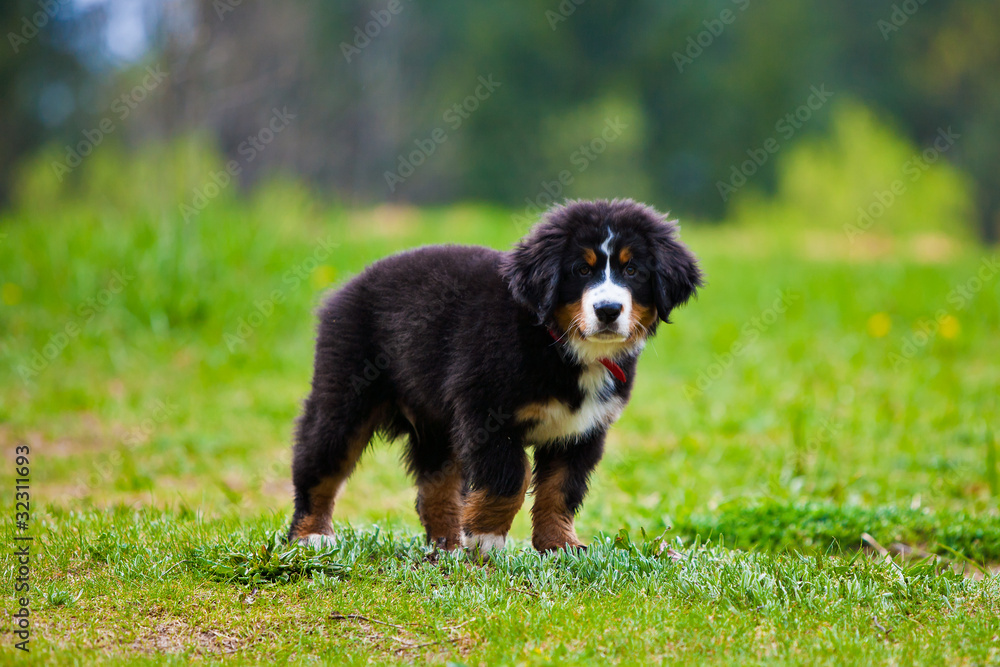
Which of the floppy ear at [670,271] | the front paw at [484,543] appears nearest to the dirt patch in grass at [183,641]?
the front paw at [484,543]

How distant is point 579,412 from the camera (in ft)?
13.4

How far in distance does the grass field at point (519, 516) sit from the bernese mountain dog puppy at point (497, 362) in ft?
0.95

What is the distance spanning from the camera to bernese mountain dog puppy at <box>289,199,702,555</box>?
13.1ft

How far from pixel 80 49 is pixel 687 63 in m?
17.4

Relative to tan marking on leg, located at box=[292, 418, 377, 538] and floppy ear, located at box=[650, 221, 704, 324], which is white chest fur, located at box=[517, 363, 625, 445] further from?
tan marking on leg, located at box=[292, 418, 377, 538]

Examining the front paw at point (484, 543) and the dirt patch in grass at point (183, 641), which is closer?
the dirt patch in grass at point (183, 641)

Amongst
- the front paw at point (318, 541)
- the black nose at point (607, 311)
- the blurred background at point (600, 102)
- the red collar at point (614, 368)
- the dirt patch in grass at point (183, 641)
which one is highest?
the blurred background at point (600, 102)

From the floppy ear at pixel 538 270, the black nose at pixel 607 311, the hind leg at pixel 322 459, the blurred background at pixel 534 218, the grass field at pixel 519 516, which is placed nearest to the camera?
the grass field at pixel 519 516

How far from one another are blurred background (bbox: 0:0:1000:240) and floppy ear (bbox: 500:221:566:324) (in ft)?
66.9

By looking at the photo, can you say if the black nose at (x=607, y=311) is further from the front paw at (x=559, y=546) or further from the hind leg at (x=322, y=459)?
the hind leg at (x=322, y=459)

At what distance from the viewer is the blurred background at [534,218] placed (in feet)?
22.6

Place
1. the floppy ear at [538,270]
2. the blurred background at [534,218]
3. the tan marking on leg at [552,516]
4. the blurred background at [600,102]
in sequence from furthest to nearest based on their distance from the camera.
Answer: the blurred background at [600,102], the blurred background at [534,218], the tan marking on leg at [552,516], the floppy ear at [538,270]

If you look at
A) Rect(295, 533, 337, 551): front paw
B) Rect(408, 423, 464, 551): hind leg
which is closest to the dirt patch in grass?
Rect(295, 533, 337, 551): front paw

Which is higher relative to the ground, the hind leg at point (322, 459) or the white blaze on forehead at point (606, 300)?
the white blaze on forehead at point (606, 300)
